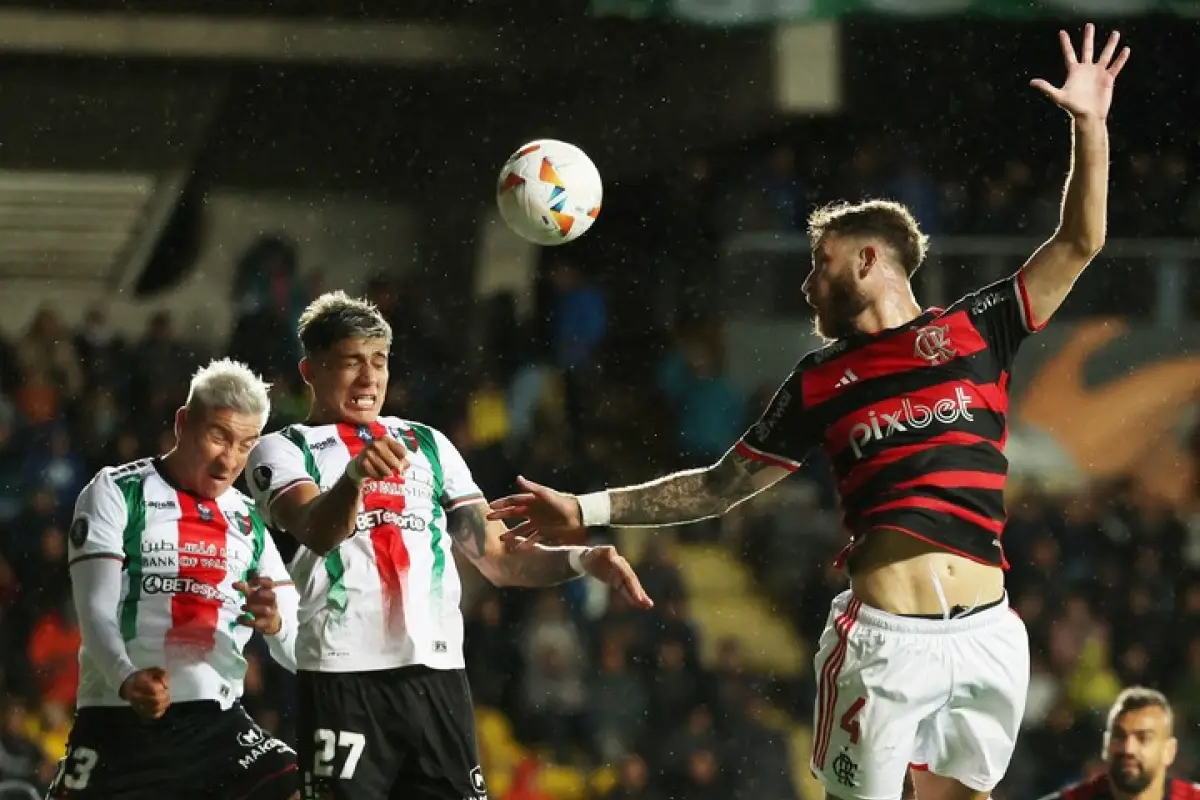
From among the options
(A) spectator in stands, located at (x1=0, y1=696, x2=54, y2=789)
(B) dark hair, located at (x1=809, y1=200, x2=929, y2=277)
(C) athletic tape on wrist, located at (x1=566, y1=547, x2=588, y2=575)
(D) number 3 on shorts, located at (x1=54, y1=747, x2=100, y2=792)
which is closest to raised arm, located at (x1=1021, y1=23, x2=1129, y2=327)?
(B) dark hair, located at (x1=809, y1=200, x2=929, y2=277)

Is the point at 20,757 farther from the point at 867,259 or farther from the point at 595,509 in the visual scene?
the point at 867,259

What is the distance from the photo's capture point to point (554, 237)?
5656 mm

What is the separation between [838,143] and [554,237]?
6225 mm

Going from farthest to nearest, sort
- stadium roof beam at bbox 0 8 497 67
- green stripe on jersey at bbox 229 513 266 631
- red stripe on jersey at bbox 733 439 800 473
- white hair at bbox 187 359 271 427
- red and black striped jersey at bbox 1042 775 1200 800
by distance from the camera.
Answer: stadium roof beam at bbox 0 8 497 67, red and black striped jersey at bbox 1042 775 1200 800, green stripe on jersey at bbox 229 513 266 631, white hair at bbox 187 359 271 427, red stripe on jersey at bbox 733 439 800 473

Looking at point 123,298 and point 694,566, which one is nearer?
point 694,566

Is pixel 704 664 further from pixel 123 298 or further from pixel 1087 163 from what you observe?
pixel 1087 163

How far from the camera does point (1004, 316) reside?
13.9ft

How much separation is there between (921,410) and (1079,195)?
1.94 ft

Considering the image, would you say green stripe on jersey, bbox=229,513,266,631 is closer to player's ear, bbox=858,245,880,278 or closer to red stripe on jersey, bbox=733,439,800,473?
red stripe on jersey, bbox=733,439,800,473

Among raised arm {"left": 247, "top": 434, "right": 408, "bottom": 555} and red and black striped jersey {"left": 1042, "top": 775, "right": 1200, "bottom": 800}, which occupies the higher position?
raised arm {"left": 247, "top": 434, "right": 408, "bottom": 555}

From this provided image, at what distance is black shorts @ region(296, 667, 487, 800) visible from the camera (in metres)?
4.45

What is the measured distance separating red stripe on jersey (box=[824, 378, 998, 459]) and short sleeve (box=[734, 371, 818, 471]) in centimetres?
16

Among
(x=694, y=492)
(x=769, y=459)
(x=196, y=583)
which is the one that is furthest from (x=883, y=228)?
(x=196, y=583)

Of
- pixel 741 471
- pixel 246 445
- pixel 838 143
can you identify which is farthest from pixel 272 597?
pixel 838 143
